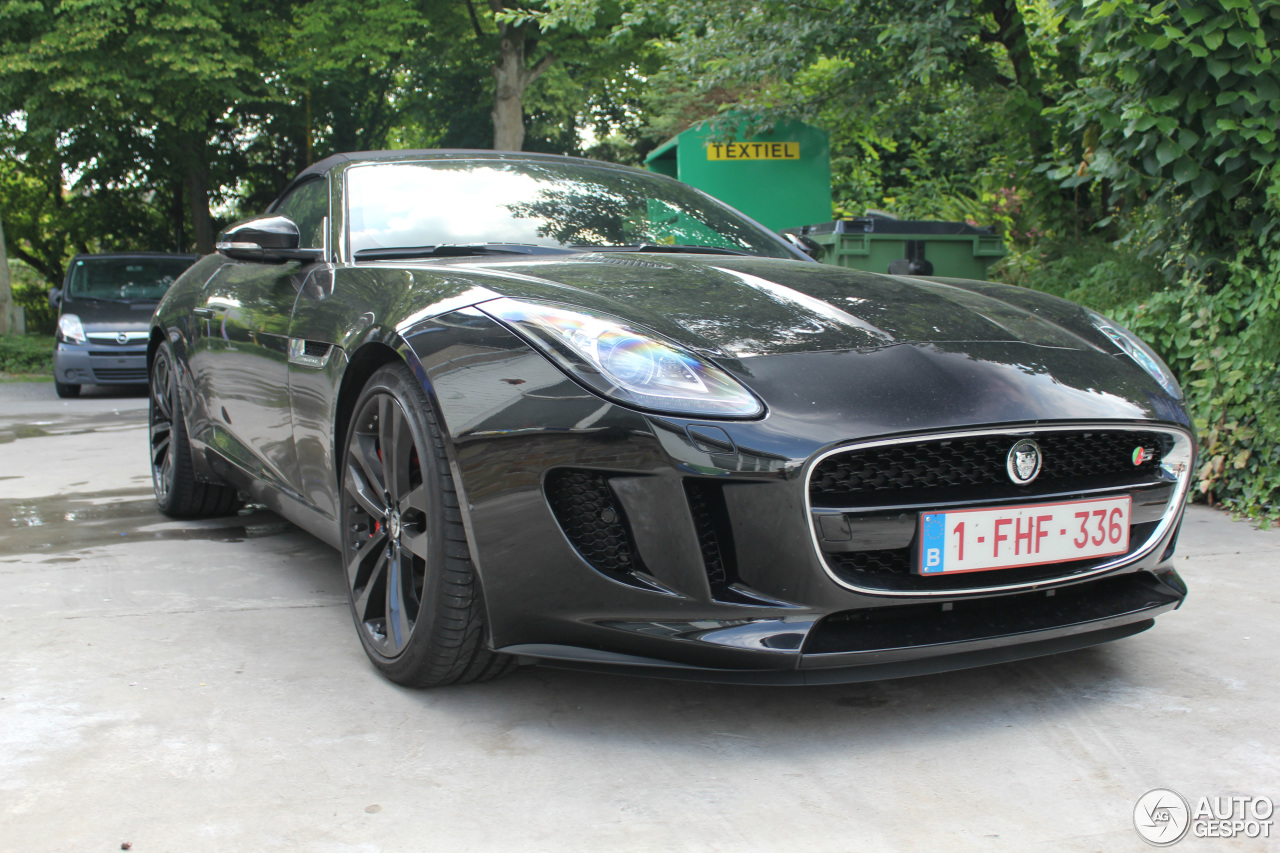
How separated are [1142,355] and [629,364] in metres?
1.31

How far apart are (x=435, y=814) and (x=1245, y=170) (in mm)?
3920

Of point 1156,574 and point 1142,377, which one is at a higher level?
point 1142,377

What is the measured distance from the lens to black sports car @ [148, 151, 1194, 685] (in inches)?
82.7

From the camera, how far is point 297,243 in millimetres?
3273

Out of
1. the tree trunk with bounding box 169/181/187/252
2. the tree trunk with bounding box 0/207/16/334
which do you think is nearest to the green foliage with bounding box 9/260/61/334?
the tree trunk with bounding box 169/181/187/252

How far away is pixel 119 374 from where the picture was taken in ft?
37.9

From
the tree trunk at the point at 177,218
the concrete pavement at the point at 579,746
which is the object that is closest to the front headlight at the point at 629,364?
the concrete pavement at the point at 579,746

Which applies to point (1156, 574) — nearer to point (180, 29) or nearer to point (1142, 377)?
point (1142, 377)

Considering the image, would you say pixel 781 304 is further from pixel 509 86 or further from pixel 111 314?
pixel 509 86

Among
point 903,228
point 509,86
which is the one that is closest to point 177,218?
point 509,86

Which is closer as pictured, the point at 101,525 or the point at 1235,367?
the point at 1235,367

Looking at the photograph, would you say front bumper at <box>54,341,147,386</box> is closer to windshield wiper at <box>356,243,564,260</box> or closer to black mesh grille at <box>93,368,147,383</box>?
black mesh grille at <box>93,368,147,383</box>

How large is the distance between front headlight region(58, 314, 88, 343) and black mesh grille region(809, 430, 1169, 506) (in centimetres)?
1112

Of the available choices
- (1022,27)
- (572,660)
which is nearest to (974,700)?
(572,660)
